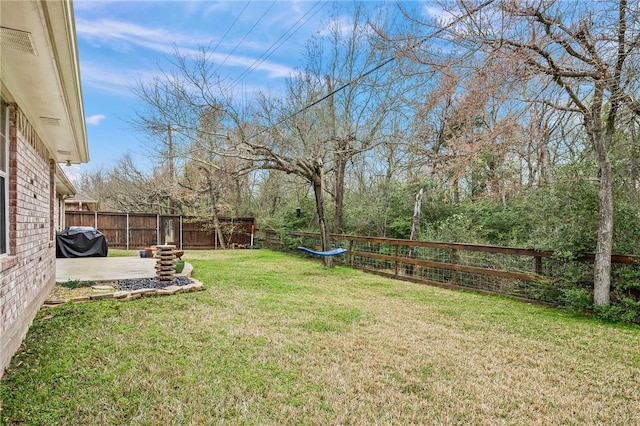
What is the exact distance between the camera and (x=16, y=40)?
7.36 ft

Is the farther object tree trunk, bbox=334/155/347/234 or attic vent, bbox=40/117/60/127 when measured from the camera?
tree trunk, bbox=334/155/347/234

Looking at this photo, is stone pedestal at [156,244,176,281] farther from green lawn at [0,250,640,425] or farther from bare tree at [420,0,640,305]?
bare tree at [420,0,640,305]

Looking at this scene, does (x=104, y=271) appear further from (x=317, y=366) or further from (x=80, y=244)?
(x=317, y=366)

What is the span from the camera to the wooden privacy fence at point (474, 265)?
17.9 ft

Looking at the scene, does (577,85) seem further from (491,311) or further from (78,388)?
(78,388)

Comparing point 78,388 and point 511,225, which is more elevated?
point 511,225

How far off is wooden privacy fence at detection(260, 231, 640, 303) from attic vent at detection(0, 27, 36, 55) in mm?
6347

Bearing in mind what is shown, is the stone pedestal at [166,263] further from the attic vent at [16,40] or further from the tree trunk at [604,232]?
the tree trunk at [604,232]

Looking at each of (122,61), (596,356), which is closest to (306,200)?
(122,61)

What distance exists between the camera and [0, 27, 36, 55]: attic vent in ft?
7.04

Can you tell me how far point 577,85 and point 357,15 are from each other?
7.53m

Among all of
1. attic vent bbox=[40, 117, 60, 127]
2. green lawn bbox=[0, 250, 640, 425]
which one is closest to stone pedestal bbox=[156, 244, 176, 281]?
green lawn bbox=[0, 250, 640, 425]

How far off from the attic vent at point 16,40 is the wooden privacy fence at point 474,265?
635 cm

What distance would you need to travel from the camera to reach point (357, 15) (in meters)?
10.8
